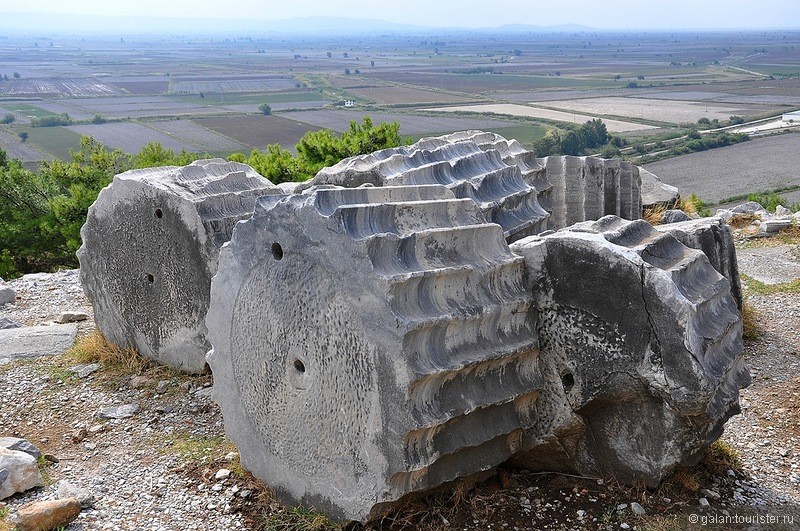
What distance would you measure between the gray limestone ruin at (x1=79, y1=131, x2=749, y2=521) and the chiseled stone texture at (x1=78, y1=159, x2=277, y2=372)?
1800 mm

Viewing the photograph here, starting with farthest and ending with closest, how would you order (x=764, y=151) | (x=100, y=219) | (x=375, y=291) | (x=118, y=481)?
(x=764, y=151) → (x=100, y=219) → (x=118, y=481) → (x=375, y=291)

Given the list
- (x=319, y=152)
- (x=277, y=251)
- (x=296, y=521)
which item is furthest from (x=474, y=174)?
(x=319, y=152)

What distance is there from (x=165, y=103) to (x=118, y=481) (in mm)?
91236

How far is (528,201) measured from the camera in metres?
6.90

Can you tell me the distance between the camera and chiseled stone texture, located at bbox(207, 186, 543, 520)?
423 cm

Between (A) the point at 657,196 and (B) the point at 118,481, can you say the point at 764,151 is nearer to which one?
(A) the point at 657,196

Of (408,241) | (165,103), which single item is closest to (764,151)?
(408,241)

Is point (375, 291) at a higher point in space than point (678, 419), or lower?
higher

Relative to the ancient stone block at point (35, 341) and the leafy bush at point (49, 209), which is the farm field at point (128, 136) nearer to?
the leafy bush at point (49, 209)


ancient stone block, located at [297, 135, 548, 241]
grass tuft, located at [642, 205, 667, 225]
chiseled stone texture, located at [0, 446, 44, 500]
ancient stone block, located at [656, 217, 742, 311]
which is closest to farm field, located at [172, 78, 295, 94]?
grass tuft, located at [642, 205, 667, 225]

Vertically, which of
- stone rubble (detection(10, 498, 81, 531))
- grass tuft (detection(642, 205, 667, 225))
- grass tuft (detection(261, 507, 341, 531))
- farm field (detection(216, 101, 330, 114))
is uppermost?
grass tuft (detection(642, 205, 667, 225))

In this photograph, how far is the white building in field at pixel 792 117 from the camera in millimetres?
60581

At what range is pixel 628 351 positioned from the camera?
4.48 meters

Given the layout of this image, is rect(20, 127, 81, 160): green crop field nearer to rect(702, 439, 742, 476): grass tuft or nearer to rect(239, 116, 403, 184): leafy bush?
rect(239, 116, 403, 184): leafy bush
